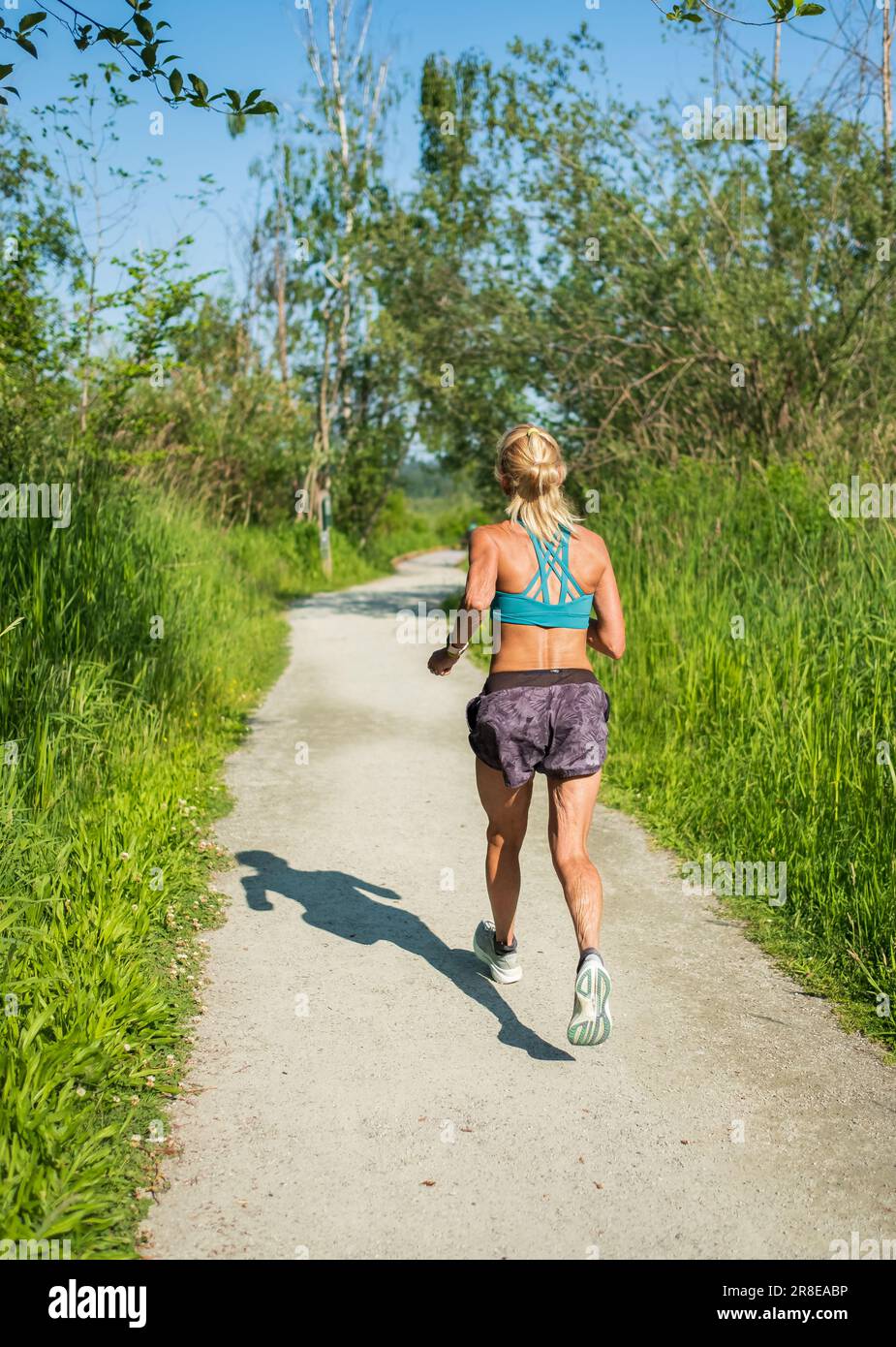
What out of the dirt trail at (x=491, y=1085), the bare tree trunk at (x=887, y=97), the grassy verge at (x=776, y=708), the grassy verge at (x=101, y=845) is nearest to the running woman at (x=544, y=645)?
the dirt trail at (x=491, y=1085)

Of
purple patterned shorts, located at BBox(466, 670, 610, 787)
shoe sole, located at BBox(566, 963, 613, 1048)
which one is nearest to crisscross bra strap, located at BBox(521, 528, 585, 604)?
purple patterned shorts, located at BBox(466, 670, 610, 787)

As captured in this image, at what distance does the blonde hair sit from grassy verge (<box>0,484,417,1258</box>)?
2.19 m

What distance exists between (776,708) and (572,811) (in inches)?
125

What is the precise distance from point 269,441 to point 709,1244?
23.1m

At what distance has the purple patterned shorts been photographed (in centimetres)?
380

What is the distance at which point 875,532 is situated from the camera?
25.6ft

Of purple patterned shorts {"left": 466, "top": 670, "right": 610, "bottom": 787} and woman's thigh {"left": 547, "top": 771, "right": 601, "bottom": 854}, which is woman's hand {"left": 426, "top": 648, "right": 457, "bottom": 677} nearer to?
purple patterned shorts {"left": 466, "top": 670, "right": 610, "bottom": 787}

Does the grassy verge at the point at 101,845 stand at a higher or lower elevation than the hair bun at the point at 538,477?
lower

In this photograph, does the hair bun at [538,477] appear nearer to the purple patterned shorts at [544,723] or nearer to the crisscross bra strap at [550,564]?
the crisscross bra strap at [550,564]

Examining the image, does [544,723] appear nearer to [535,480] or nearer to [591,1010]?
[535,480]

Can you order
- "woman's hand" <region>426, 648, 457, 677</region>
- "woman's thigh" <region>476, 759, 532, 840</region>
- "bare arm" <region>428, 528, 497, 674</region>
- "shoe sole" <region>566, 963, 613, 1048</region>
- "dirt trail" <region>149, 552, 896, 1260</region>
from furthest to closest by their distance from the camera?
"woman's thigh" <region>476, 759, 532, 840</region> < "woman's hand" <region>426, 648, 457, 677</region> < "bare arm" <region>428, 528, 497, 674</region> < "shoe sole" <region>566, 963, 613, 1048</region> < "dirt trail" <region>149, 552, 896, 1260</region>

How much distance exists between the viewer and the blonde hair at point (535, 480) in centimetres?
378

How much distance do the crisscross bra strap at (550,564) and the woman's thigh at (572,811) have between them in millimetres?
636

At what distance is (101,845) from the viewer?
5.18 metres
